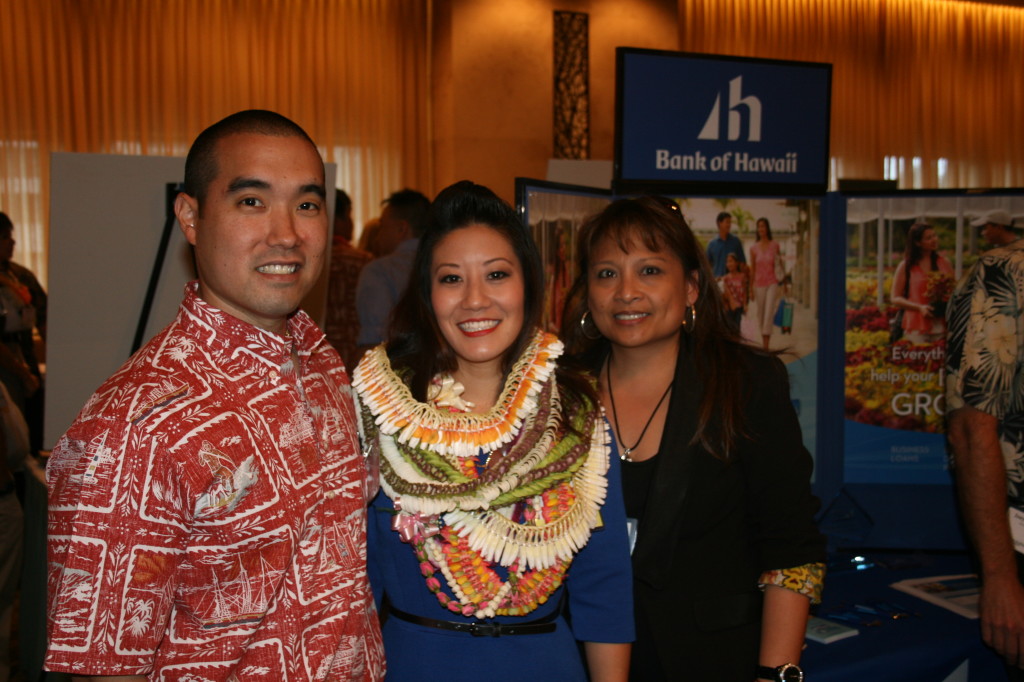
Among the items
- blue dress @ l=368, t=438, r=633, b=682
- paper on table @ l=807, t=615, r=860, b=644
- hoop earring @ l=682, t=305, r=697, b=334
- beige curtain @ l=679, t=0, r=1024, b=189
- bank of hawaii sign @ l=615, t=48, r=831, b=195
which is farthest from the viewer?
beige curtain @ l=679, t=0, r=1024, b=189

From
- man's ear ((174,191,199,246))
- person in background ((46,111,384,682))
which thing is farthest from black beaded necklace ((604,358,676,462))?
man's ear ((174,191,199,246))

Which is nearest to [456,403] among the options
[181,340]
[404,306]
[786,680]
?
[404,306]

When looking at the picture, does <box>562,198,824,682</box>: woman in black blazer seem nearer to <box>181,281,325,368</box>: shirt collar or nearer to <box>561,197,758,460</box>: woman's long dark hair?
<box>561,197,758,460</box>: woman's long dark hair

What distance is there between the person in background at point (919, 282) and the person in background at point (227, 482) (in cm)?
210

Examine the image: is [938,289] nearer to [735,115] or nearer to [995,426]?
[995,426]

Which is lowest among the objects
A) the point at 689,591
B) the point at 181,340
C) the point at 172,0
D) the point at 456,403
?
the point at 689,591

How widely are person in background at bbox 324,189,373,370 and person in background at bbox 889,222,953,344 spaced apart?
3.68 m

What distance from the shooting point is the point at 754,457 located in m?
1.83

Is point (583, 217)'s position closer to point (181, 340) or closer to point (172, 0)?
point (181, 340)

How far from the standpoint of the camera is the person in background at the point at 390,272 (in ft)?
15.6

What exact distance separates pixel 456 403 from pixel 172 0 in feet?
22.4

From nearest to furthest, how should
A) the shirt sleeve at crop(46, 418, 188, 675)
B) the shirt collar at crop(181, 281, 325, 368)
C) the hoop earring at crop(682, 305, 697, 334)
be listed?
1. the shirt sleeve at crop(46, 418, 188, 675)
2. the shirt collar at crop(181, 281, 325, 368)
3. the hoop earring at crop(682, 305, 697, 334)

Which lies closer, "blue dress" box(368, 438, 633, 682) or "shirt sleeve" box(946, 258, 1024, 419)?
"blue dress" box(368, 438, 633, 682)

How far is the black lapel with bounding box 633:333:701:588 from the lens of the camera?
1.79 metres
